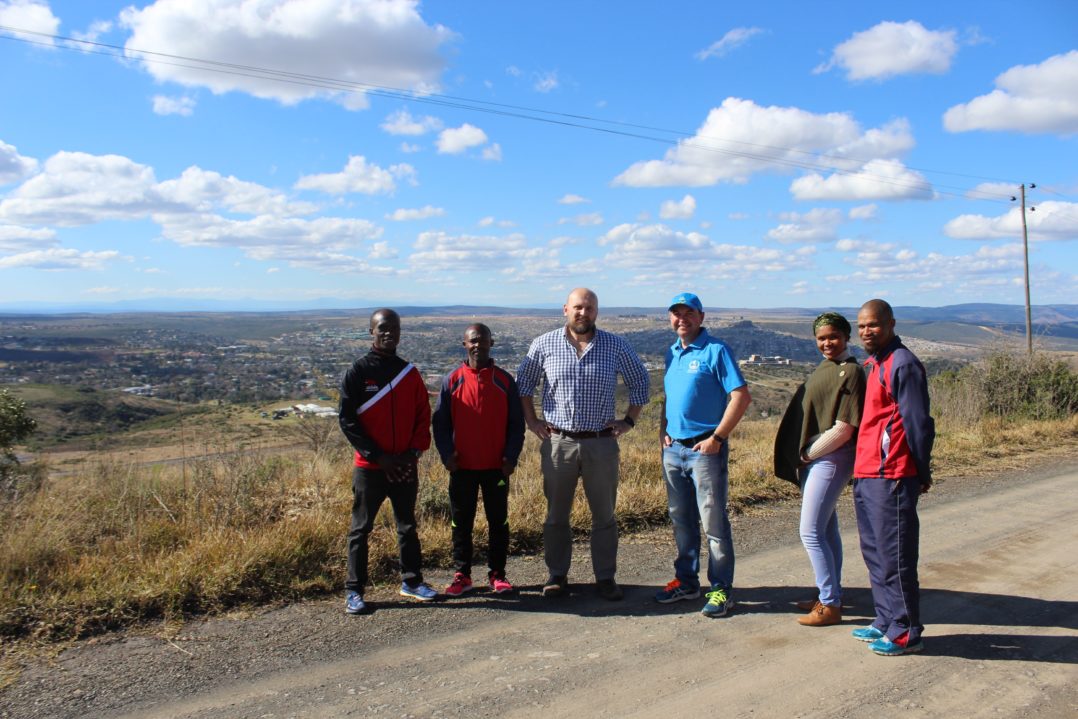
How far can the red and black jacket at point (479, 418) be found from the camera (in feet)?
15.2

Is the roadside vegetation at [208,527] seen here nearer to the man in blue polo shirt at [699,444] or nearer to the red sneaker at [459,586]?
the red sneaker at [459,586]

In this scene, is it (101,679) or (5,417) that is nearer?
(101,679)

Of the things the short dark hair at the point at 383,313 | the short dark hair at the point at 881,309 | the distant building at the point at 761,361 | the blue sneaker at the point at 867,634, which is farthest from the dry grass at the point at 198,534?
the distant building at the point at 761,361

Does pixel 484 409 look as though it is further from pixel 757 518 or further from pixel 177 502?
pixel 757 518

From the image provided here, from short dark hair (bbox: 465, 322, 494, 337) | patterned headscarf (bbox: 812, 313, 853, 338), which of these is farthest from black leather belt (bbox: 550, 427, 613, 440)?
patterned headscarf (bbox: 812, 313, 853, 338)

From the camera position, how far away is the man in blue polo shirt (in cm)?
434

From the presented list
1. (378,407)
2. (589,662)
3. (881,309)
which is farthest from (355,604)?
(881,309)

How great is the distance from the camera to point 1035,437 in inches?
452

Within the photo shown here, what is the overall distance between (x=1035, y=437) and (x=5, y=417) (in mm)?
14387

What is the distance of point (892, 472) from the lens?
376cm

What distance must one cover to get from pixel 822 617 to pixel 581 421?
1875 millimetres

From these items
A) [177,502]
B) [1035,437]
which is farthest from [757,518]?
[1035,437]

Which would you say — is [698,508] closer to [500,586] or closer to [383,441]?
[500,586]

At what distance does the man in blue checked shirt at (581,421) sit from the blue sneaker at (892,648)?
1.55 metres
